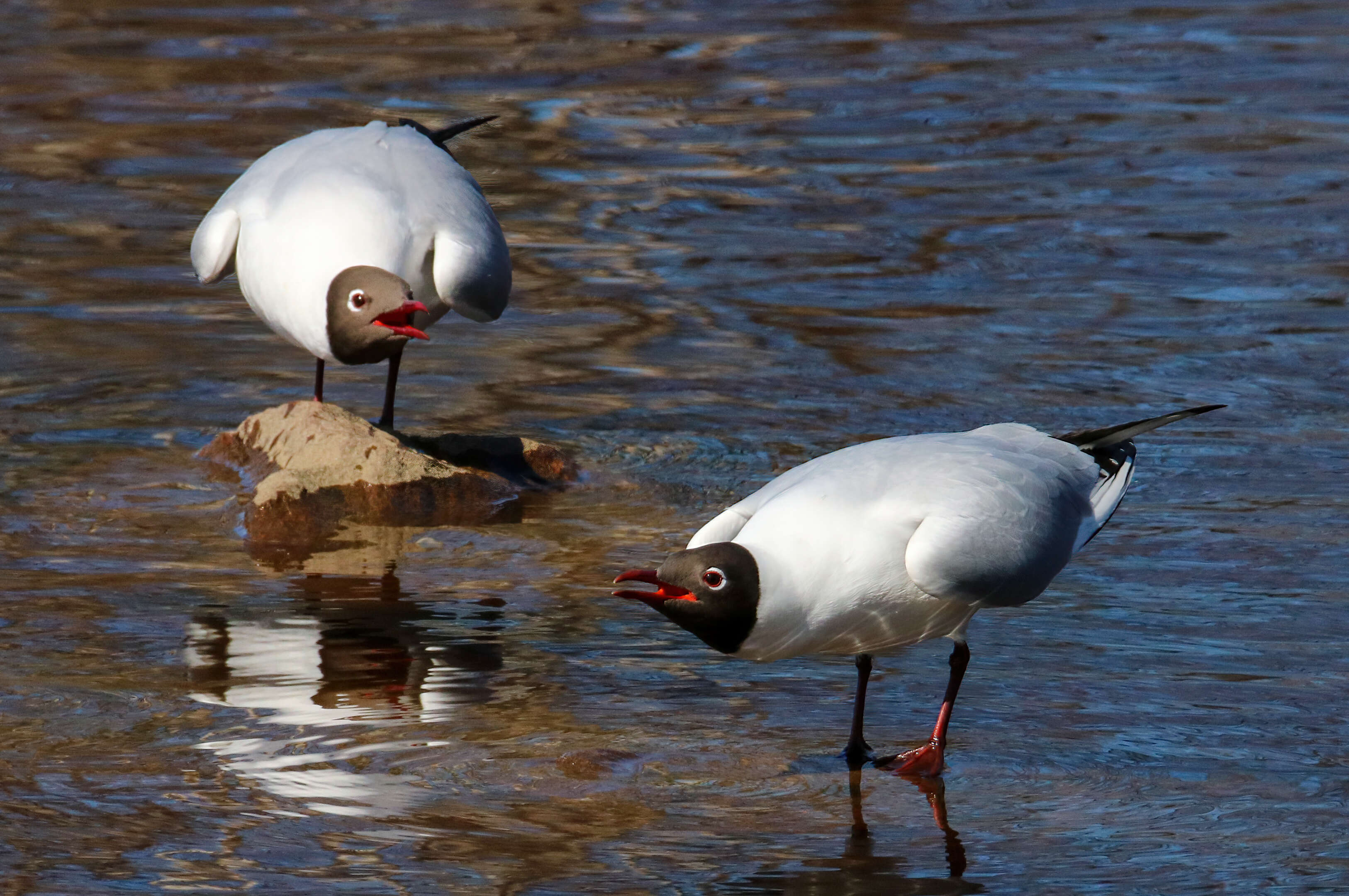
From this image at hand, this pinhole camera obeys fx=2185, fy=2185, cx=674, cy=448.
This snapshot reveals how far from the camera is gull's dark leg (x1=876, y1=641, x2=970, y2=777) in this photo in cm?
530

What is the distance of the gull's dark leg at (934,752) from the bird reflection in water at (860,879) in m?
0.31

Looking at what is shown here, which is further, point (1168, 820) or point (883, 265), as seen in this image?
point (883, 265)

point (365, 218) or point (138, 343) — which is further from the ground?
point (365, 218)

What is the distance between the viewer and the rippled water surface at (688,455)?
16.4 ft

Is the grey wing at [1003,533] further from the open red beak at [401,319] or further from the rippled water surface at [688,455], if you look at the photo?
the open red beak at [401,319]

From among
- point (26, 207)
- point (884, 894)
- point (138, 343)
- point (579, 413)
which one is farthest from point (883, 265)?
point (884, 894)

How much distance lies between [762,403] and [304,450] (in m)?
1.96

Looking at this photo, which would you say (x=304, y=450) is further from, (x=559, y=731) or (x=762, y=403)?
(x=559, y=731)

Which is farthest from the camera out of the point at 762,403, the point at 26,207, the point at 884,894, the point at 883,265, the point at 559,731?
the point at 26,207

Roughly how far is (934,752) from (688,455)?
3008mm

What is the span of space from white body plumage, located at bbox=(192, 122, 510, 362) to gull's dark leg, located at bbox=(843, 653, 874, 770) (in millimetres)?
2985

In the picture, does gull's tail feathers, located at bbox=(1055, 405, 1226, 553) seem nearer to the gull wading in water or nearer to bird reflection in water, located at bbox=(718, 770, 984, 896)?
the gull wading in water

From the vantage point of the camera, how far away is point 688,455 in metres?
8.18

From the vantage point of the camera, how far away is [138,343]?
9617mm
